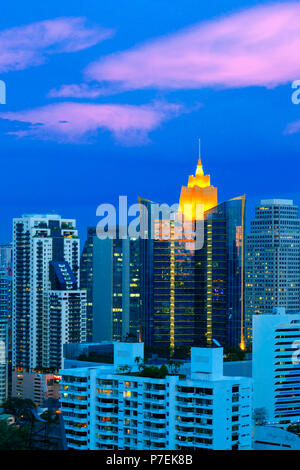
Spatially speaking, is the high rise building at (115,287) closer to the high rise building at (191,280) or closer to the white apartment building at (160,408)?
A: the high rise building at (191,280)

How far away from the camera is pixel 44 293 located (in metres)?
40.3

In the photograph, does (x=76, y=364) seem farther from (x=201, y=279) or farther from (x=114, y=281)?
(x=114, y=281)

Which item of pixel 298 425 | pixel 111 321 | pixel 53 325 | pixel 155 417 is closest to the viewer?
pixel 155 417

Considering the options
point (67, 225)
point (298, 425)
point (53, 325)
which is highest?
point (67, 225)

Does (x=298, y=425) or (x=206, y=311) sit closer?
(x=298, y=425)

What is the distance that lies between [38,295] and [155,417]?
2296 centimetres

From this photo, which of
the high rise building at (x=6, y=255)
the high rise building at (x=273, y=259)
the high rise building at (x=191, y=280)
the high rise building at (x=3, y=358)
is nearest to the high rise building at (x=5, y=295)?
the high rise building at (x=3, y=358)

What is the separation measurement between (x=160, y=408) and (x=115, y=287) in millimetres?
25426

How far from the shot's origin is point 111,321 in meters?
42.9

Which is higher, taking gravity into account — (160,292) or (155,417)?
(160,292)

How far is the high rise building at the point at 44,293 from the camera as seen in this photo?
3912 centimetres

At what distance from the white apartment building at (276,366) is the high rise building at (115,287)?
14.8 metres
